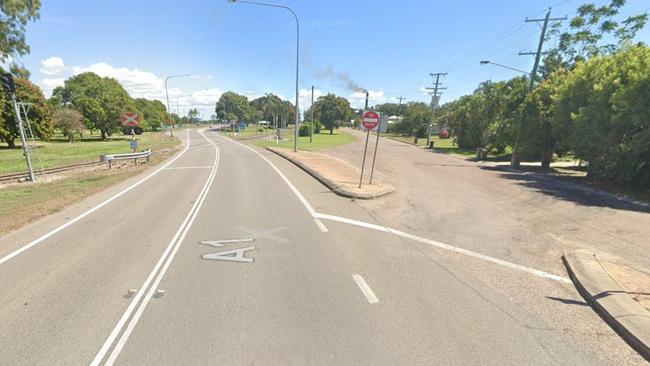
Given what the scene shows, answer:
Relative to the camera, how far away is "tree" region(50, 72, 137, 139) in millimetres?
51312

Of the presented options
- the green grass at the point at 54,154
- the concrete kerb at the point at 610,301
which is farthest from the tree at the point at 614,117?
the green grass at the point at 54,154

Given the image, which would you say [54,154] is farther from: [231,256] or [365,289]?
[365,289]

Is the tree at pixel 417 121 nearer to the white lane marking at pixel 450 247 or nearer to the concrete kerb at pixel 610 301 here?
the white lane marking at pixel 450 247

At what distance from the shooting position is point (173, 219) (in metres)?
7.93

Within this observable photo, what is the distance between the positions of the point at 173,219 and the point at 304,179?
706 cm

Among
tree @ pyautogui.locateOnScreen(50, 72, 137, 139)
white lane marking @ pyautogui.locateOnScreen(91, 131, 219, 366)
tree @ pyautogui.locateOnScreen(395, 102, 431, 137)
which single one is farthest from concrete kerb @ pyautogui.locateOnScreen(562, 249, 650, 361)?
tree @ pyautogui.locateOnScreen(50, 72, 137, 139)

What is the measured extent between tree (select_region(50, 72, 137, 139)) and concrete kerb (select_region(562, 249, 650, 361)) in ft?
212

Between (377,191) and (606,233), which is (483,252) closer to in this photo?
(606,233)

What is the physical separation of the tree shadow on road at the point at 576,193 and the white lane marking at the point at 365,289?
10.3 m

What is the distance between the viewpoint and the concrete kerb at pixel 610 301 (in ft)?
11.1

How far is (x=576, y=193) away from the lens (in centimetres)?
1264

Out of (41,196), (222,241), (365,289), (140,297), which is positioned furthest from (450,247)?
(41,196)

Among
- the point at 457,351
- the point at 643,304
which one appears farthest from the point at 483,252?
the point at 457,351

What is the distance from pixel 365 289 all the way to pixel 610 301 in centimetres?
326
